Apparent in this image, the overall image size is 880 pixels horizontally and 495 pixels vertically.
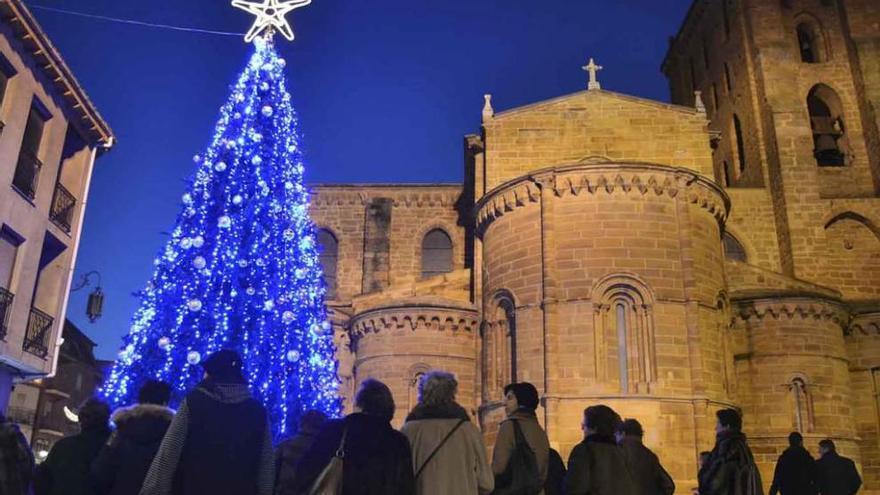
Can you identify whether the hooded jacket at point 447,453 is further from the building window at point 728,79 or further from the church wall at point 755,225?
the building window at point 728,79

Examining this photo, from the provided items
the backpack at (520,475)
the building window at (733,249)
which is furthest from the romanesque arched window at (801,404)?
the backpack at (520,475)

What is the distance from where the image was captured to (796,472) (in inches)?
361

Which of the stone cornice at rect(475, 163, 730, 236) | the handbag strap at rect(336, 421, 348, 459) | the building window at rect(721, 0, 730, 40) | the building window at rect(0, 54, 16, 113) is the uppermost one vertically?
the building window at rect(721, 0, 730, 40)

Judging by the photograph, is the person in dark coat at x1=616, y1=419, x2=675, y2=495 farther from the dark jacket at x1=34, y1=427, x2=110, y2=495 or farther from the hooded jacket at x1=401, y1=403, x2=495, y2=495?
the dark jacket at x1=34, y1=427, x2=110, y2=495

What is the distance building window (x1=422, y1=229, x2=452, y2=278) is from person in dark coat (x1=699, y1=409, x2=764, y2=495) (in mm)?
22580

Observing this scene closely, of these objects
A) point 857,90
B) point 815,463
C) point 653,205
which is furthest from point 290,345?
point 857,90

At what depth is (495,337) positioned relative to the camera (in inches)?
725

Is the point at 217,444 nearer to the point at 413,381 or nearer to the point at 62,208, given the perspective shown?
the point at 62,208

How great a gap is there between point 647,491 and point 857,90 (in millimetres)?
28304

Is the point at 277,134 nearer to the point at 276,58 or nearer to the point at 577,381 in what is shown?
the point at 276,58

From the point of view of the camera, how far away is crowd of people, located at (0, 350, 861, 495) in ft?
13.3

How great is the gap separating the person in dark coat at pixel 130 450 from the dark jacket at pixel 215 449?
0.83m

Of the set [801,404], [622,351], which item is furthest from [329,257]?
[801,404]

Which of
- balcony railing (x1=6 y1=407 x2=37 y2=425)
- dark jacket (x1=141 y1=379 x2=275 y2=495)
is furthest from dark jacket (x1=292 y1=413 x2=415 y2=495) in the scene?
balcony railing (x1=6 y1=407 x2=37 y2=425)
